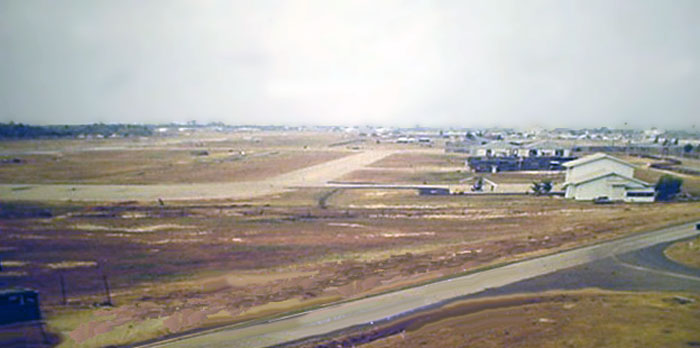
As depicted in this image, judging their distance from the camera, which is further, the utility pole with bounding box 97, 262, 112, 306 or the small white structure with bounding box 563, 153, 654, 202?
the small white structure with bounding box 563, 153, 654, 202

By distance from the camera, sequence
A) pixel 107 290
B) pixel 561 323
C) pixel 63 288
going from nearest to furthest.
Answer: pixel 561 323 < pixel 107 290 < pixel 63 288

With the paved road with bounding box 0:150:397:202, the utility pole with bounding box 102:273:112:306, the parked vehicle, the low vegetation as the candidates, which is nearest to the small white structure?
the parked vehicle

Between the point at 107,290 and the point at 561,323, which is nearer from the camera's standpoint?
the point at 561,323

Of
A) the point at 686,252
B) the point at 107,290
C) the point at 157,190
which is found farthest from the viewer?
the point at 157,190

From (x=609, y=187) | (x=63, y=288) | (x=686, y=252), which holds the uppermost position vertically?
(x=609, y=187)

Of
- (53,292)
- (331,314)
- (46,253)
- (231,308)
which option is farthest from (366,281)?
(46,253)

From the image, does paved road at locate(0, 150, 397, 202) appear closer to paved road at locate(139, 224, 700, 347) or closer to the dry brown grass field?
paved road at locate(139, 224, 700, 347)

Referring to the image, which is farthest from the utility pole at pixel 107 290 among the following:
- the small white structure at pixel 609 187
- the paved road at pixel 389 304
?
the small white structure at pixel 609 187

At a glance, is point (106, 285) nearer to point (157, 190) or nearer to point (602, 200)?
point (157, 190)

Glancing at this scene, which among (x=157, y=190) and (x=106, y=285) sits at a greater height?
(x=157, y=190)

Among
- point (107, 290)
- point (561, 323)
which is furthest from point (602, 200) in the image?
point (107, 290)
